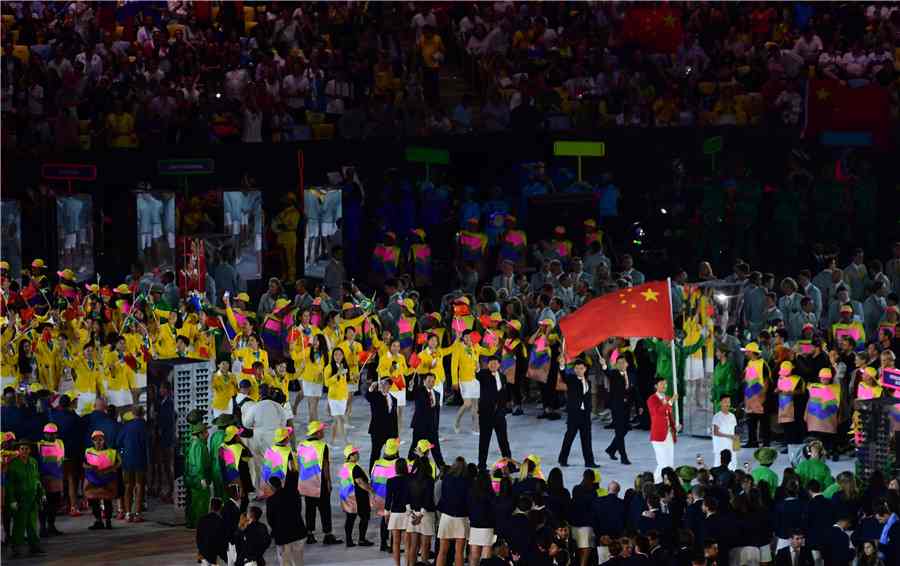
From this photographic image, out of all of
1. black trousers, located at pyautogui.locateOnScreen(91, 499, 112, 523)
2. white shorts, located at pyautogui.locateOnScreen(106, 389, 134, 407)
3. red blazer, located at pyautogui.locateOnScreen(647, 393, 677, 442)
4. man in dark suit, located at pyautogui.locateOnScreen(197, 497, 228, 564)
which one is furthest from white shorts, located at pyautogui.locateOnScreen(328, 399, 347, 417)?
man in dark suit, located at pyautogui.locateOnScreen(197, 497, 228, 564)

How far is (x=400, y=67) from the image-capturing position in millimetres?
36938

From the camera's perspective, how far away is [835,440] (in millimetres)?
27453

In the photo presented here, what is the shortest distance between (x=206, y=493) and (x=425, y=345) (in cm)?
438

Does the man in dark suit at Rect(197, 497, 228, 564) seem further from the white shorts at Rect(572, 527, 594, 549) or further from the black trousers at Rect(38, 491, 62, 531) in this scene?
the black trousers at Rect(38, 491, 62, 531)

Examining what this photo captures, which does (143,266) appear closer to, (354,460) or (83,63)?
(83,63)

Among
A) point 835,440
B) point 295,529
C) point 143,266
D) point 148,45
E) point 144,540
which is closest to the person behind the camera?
point 295,529

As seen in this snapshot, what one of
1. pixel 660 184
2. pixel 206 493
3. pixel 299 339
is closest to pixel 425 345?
pixel 299 339

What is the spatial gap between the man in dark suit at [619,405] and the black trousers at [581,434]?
0.40m

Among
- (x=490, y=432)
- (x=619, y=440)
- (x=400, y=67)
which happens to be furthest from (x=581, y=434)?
(x=400, y=67)

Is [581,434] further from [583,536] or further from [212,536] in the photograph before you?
[212,536]

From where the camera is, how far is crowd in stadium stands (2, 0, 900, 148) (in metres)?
35.6

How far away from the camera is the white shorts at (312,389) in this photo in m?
28.7

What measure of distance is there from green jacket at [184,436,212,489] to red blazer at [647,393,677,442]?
17.2 feet

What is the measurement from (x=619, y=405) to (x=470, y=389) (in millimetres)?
2478
